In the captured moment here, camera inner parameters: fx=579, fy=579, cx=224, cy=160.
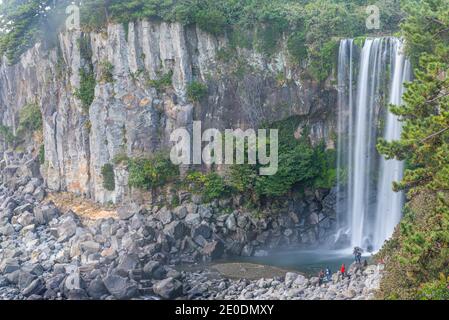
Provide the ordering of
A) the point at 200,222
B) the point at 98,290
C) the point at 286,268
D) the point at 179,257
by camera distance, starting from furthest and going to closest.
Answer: the point at 200,222 < the point at 179,257 < the point at 286,268 < the point at 98,290

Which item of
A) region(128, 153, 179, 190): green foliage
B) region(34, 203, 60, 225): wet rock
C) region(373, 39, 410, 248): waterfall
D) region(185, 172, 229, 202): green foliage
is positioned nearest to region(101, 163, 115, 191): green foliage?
region(128, 153, 179, 190): green foliage

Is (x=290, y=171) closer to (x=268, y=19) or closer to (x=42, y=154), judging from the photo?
(x=268, y=19)

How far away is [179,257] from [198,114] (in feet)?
23.9

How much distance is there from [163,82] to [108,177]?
18.4ft

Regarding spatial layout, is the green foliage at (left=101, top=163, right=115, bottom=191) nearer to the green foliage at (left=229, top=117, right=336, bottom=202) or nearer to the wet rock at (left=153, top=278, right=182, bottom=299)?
the green foliage at (left=229, top=117, right=336, bottom=202)

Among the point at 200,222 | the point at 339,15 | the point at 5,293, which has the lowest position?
the point at 5,293

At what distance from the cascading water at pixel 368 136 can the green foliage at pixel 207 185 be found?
5.48 m

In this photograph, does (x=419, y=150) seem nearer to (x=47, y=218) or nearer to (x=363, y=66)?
(x=363, y=66)

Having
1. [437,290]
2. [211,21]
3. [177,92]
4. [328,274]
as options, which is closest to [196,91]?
[177,92]

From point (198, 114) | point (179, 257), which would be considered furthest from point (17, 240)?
point (198, 114)

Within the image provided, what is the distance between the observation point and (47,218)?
97.7 ft

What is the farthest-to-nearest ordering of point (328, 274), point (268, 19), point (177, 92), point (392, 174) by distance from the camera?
point (177, 92)
point (268, 19)
point (392, 174)
point (328, 274)

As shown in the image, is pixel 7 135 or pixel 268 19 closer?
pixel 268 19

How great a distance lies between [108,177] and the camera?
96.7 ft
